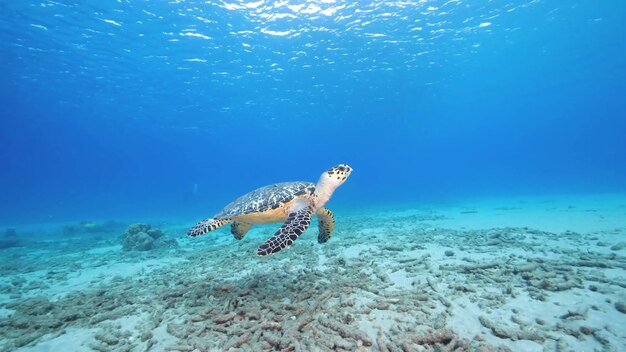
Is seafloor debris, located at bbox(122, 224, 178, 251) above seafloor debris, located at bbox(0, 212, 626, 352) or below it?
below

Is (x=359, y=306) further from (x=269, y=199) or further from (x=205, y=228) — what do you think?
(x=205, y=228)

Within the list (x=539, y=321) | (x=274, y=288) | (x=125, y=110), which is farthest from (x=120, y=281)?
(x=125, y=110)

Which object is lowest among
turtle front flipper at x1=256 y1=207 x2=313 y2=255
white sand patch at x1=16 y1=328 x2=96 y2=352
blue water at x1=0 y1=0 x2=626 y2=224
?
white sand patch at x1=16 y1=328 x2=96 y2=352

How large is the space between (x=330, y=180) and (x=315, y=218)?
19.2 meters

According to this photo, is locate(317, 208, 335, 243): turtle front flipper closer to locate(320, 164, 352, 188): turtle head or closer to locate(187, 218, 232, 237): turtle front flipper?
locate(320, 164, 352, 188): turtle head

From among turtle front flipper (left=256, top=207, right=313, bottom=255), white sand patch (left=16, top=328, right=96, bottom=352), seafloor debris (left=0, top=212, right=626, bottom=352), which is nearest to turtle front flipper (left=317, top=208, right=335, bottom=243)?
seafloor debris (left=0, top=212, right=626, bottom=352)

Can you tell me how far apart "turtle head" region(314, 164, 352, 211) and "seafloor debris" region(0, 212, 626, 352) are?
82.4 inches

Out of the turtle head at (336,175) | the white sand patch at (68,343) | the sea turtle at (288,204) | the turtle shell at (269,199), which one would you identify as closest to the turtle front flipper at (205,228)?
the sea turtle at (288,204)

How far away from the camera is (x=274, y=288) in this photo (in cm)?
611

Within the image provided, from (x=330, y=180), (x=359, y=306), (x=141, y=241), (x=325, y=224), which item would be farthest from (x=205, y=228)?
(x=141, y=241)

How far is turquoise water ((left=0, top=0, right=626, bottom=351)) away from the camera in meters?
4.50

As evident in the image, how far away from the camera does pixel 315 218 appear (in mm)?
25391

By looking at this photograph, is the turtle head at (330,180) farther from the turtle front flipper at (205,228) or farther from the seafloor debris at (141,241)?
the seafloor debris at (141,241)

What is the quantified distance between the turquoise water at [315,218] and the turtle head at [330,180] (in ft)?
6.89
